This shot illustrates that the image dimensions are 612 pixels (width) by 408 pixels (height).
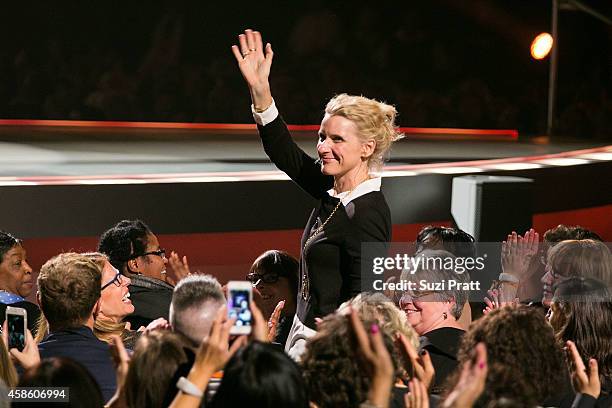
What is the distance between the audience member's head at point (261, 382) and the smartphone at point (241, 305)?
0.90 ft

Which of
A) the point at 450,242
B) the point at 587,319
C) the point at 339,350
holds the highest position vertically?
the point at 450,242

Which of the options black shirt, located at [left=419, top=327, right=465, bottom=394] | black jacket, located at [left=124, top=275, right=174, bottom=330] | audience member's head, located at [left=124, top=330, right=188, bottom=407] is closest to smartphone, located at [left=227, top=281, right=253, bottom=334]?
A: audience member's head, located at [left=124, top=330, right=188, bottom=407]

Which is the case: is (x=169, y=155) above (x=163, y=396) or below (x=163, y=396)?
above

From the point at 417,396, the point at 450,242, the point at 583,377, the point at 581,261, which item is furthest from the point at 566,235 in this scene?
the point at 417,396

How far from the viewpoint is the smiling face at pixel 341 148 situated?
8.14 feet

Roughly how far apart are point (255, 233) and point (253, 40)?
212cm

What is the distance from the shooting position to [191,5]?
8273 millimetres

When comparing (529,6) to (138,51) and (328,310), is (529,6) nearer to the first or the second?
(138,51)

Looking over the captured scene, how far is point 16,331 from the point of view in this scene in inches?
83.9

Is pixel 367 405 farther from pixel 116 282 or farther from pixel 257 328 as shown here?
pixel 116 282

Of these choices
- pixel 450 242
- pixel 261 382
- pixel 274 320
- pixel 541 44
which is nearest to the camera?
pixel 261 382

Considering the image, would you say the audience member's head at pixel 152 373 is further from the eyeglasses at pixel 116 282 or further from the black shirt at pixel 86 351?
the eyeglasses at pixel 116 282

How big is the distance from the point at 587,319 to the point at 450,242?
0.87 meters

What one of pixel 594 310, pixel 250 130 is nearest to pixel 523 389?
pixel 594 310
